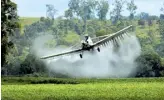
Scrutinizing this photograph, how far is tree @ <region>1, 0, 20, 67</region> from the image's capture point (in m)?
34.0

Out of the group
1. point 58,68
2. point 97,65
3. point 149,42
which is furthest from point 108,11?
point 58,68

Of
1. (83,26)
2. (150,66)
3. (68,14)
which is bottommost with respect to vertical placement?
(150,66)

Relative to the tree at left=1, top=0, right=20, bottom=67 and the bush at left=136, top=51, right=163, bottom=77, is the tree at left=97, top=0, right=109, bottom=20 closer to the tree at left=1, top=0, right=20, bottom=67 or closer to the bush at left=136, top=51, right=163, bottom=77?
the bush at left=136, top=51, right=163, bottom=77

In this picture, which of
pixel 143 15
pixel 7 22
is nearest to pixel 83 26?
pixel 143 15

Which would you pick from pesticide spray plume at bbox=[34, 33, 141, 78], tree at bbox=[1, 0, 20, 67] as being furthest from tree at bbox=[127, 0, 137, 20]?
tree at bbox=[1, 0, 20, 67]

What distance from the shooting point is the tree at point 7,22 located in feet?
112

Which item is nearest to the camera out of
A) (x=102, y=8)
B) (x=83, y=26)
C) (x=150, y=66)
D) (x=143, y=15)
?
(x=150, y=66)

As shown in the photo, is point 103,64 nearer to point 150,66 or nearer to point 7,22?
point 150,66

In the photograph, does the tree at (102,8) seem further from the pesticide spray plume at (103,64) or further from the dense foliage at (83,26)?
the pesticide spray plume at (103,64)

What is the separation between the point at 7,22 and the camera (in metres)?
35.2

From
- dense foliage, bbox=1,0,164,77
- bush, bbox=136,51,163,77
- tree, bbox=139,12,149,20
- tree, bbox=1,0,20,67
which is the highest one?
tree, bbox=139,12,149,20

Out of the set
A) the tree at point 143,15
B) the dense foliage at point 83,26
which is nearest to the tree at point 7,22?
the dense foliage at point 83,26

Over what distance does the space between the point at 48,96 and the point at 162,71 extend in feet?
130

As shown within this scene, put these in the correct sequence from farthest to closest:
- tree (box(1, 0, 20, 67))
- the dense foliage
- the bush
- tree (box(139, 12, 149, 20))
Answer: tree (box(139, 12, 149, 20)) < the dense foliage < the bush < tree (box(1, 0, 20, 67))
